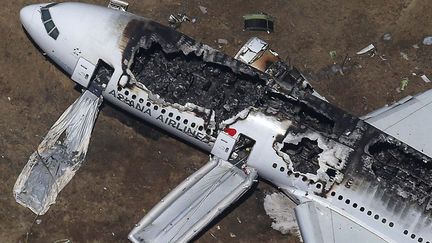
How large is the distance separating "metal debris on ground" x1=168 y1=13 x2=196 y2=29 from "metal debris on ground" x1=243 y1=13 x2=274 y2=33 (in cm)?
241

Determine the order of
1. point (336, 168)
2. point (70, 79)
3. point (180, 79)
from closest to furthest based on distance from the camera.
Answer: point (336, 168)
point (180, 79)
point (70, 79)

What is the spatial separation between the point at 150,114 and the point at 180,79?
2010mm

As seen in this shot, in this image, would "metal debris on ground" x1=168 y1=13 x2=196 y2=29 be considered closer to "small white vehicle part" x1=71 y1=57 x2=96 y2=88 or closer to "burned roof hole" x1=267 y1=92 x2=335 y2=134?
"small white vehicle part" x1=71 y1=57 x2=96 y2=88

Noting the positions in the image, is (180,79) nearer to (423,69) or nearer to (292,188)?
(292,188)

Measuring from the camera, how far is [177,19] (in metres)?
29.6

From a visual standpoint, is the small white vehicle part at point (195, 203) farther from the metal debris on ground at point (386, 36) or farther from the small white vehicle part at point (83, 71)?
the metal debris on ground at point (386, 36)

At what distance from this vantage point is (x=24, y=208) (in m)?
27.5

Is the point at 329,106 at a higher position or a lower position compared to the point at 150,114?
higher

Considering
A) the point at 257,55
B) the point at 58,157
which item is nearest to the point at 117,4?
the point at 257,55

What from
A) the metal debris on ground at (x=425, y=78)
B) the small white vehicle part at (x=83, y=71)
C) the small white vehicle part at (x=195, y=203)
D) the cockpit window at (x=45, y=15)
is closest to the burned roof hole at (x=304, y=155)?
the small white vehicle part at (x=195, y=203)

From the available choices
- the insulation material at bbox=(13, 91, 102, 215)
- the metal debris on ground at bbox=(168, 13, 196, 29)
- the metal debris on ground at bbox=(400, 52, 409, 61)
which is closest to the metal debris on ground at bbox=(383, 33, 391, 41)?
the metal debris on ground at bbox=(400, 52, 409, 61)

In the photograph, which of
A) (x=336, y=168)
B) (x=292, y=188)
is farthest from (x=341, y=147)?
(x=292, y=188)

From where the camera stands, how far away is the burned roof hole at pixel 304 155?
2609 cm

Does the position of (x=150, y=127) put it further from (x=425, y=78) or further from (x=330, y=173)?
(x=425, y=78)
